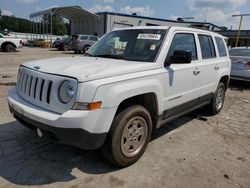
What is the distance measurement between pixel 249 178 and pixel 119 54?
8.61 ft

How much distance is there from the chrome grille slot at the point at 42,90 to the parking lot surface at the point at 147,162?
2.91 ft

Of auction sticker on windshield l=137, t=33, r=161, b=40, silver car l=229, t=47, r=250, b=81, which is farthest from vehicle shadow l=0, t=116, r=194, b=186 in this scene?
silver car l=229, t=47, r=250, b=81

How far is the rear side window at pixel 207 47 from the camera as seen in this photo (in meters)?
4.90

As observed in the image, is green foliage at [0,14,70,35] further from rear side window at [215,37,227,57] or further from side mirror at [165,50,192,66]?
side mirror at [165,50,192,66]

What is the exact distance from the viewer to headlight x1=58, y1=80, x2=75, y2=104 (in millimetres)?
2834

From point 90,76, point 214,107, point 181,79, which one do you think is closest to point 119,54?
point 181,79

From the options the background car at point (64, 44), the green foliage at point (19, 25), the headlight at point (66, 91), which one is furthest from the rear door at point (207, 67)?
the green foliage at point (19, 25)

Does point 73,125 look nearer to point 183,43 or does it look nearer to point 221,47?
point 183,43

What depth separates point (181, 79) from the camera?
13.5 ft

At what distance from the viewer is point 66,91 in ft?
9.47

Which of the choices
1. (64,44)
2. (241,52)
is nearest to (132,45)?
(241,52)

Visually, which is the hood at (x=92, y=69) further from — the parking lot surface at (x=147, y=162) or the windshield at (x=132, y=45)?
the parking lot surface at (x=147, y=162)

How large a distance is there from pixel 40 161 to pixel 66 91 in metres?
1.25

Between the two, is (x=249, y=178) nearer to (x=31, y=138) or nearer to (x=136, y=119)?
(x=136, y=119)
